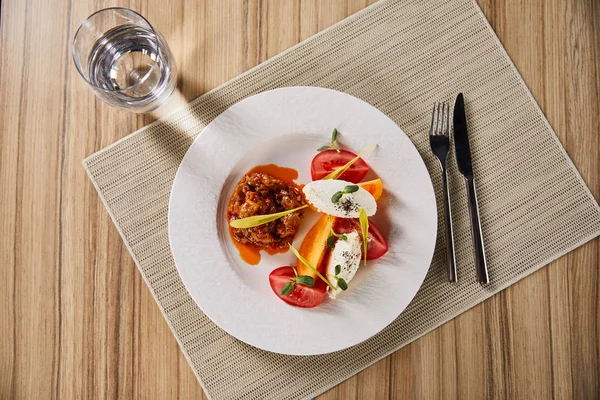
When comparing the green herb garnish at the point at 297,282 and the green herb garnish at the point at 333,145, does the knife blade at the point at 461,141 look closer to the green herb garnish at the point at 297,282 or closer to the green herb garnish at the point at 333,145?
the green herb garnish at the point at 333,145

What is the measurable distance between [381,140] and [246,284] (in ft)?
1.72

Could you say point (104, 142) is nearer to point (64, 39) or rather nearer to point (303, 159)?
Result: point (64, 39)

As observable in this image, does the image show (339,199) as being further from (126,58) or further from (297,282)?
(126,58)

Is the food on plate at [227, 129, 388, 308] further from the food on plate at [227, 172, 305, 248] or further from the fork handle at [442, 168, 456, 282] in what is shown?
the fork handle at [442, 168, 456, 282]

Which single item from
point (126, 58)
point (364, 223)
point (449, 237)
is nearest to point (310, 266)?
point (364, 223)

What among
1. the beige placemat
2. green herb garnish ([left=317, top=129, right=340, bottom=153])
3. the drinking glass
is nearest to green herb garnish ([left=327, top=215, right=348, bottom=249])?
green herb garnish ([left=317, top=129, right=340, bottom=153])

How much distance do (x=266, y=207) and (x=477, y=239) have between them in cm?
59

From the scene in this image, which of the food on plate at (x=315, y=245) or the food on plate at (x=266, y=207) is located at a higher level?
the food on plate at (x=266, y=207)

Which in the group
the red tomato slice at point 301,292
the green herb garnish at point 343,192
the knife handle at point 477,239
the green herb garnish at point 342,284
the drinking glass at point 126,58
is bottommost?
the knife handle at point 477,239

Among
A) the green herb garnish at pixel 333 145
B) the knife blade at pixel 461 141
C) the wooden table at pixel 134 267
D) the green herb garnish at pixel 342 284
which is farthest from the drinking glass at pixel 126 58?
the knife blade at pixel 461 141

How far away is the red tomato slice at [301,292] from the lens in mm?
1238

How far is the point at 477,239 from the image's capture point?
134 centimetres

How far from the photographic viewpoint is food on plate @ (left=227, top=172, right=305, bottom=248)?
1241 millimetres

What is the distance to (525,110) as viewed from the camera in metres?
1.39
